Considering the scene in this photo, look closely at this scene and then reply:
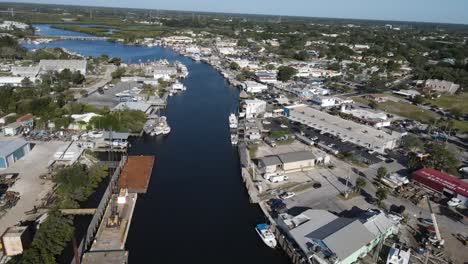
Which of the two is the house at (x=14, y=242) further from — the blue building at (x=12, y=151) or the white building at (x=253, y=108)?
the white building at (x=253, y=108)

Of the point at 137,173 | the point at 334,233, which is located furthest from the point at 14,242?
the point at 334,233

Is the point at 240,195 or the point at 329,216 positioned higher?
the point at 329,216

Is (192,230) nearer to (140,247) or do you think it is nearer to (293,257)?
(140,247)

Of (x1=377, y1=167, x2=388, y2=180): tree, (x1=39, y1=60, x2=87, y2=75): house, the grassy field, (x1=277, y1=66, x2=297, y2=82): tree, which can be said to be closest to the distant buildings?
(x1=377, y1=167, x2=388, y2=180): tree

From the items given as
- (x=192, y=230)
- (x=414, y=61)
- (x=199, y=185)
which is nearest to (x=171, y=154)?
(x=199, y=185)

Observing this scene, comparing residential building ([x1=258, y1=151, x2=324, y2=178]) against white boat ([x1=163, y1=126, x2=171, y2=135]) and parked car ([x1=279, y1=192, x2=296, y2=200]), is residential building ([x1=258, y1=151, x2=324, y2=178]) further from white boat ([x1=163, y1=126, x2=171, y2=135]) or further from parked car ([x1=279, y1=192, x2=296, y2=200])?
white boat ([x1=163, y1=126, x2=171, y2=135])

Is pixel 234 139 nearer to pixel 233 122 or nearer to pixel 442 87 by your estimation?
pixel 233 122
